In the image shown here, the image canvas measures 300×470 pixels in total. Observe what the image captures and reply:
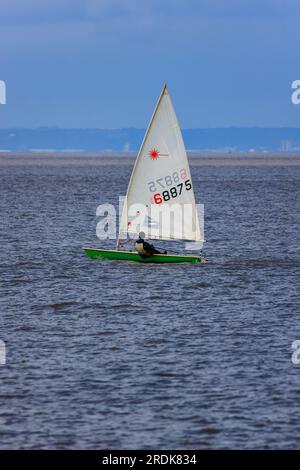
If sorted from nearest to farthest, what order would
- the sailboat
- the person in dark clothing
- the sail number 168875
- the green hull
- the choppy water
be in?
the choppy water, the person in dark clothing, the green hull, the sailboat, the sail number 168875

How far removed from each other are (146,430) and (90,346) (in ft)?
28.9

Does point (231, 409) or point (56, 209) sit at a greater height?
point (56, 209)

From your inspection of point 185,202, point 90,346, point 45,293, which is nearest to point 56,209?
point 185,202

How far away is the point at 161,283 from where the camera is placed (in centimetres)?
4962

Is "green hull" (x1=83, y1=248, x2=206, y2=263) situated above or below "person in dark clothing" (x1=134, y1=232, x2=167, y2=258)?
below

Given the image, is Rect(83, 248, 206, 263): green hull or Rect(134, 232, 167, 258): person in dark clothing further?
Rect(83, 248, 206, 263): green hull

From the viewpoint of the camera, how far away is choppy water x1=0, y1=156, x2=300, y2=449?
28.0 m

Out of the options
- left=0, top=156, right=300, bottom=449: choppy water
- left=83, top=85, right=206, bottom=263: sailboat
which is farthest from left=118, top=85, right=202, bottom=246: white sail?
left=0, top=156, right=300, bottom=449: choppy water

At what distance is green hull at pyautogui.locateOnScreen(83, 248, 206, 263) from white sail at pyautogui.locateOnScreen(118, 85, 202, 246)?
3.54 ft

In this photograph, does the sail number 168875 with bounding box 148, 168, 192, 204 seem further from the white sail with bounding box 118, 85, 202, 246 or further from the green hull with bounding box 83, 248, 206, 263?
the green hull with bounding box 83, 248, 206, 263

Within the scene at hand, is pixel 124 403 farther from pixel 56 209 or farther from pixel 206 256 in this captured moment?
pixel 56 209

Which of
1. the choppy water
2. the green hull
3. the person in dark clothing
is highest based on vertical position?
the person in dark clothing

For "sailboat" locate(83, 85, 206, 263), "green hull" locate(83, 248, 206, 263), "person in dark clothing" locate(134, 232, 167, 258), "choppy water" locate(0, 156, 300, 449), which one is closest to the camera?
"choppy water" locate(0, 156, 300, 449)

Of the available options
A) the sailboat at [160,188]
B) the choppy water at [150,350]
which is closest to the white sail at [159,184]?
the sailboat at [160,188]
